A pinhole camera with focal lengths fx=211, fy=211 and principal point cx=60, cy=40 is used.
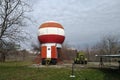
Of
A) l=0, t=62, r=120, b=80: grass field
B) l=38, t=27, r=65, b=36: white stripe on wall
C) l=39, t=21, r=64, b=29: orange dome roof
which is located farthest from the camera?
l=39, t=21, r=64, b=29: orange dome roof

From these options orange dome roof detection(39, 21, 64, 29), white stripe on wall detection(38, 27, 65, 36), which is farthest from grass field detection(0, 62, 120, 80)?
orange dome roof detection(39, 21, 64, 29)

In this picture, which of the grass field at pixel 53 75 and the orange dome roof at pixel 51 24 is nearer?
the grass field at pixel 53 75

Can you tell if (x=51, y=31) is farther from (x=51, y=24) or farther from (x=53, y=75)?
(x=53, y=75)

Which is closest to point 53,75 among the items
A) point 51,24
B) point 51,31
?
point 51,31

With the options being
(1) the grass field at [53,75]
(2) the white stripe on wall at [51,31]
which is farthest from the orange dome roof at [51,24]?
(1) the grass field at [53,75]

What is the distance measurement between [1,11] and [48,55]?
1050 centimetres

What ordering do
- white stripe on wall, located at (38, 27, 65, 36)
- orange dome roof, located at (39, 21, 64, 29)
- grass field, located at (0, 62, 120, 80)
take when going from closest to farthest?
grass field, located at (0, 62, 120, 80) → white stripe on wall, located at (38, 27, 65, 36) → orange dome roof, located at (39, 21, 64, 29)

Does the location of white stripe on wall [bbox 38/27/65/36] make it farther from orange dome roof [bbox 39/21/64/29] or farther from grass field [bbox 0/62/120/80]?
grass field [bbox 0/62/120/80]

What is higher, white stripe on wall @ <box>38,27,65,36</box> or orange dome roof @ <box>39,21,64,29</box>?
orange dome roof @ <box>39,21,64,29</box>

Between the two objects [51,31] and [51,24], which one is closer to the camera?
[51,31]

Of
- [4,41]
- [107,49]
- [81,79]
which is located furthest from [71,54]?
[81,79]

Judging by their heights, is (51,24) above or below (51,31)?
above

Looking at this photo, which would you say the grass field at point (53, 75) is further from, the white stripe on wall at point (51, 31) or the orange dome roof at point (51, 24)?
the orange dome roof at point (51, 24)

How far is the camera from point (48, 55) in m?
30.4
